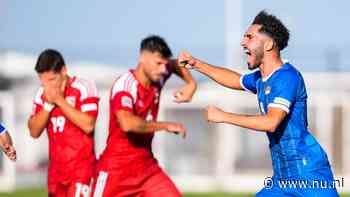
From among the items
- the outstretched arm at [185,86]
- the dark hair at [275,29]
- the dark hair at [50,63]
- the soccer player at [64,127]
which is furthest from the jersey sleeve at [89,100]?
the dark hair at [275,29]

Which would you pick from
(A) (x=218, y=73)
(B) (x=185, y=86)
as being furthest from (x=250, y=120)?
(B) (x=185, y=86)

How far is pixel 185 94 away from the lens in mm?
11695


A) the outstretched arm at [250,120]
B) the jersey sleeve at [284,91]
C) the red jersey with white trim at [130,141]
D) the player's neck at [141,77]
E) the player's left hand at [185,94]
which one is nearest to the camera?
the outstretched arm at [250,120]

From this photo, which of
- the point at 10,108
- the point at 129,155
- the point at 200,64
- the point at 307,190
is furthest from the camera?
the point at 10,108

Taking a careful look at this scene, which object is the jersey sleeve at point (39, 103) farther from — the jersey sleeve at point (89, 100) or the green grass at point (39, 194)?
the green grass at point (39, 194)

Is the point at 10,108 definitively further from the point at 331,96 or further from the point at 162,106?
the point at 331,96

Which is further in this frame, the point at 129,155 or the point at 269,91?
the point at 129,155

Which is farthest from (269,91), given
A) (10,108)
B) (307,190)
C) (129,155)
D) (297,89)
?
(10,108)

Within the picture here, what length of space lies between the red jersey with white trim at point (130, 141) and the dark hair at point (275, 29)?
229cm

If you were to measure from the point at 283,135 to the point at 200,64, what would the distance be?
1.49 m

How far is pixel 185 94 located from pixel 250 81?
4.80 ft

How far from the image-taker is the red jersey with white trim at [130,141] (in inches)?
456

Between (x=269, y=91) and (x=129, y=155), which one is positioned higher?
(x=269, y=91)

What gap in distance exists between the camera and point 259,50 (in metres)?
9.48
